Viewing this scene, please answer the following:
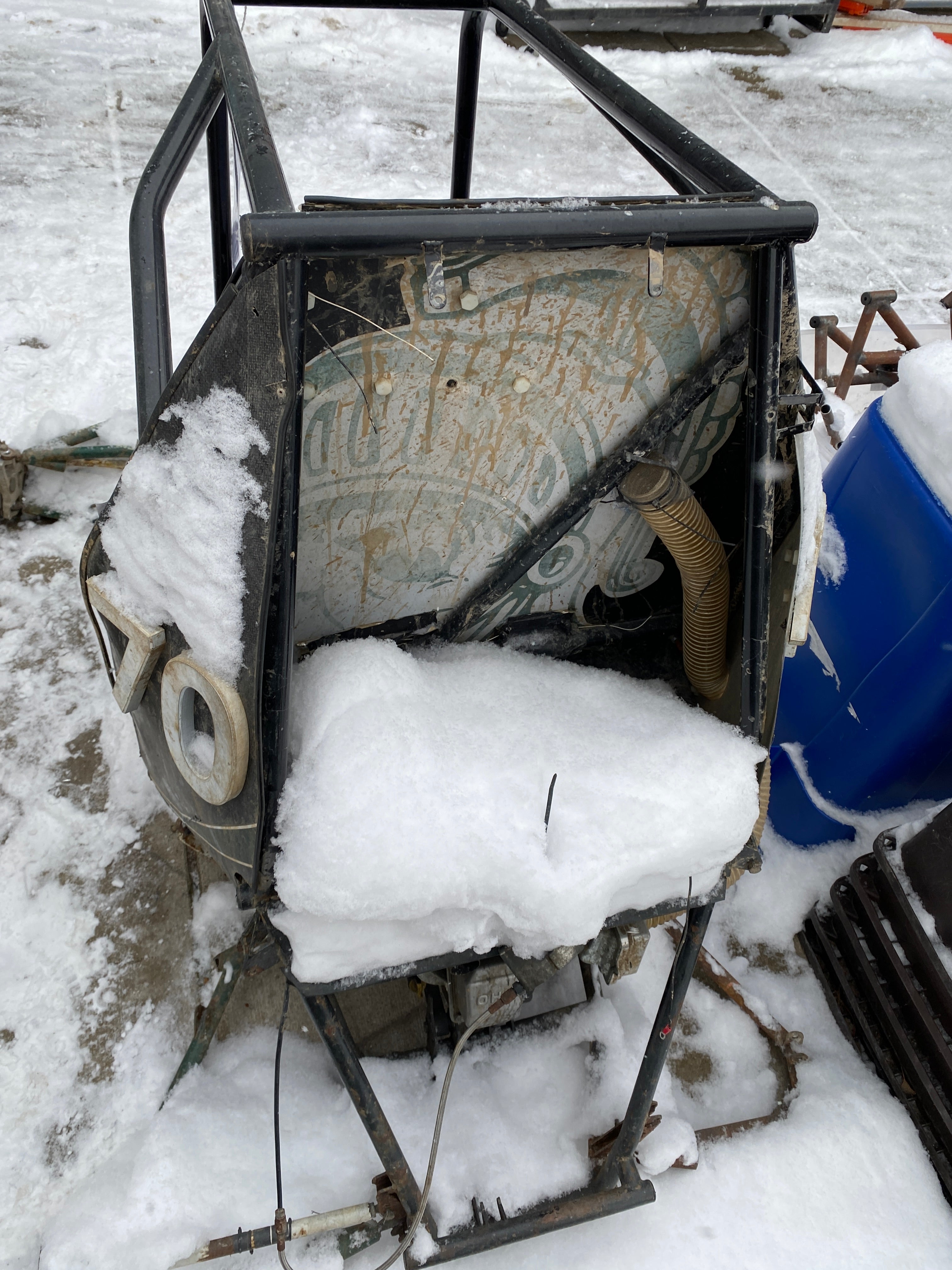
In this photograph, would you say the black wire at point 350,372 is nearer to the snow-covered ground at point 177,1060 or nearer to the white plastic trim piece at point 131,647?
the white plastic trim piece at point 131,647

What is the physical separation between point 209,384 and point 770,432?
0.87 m

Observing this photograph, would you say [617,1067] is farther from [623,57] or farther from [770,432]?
[623,57]

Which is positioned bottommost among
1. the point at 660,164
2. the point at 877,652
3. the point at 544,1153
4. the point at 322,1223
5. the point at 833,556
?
the point at 544,1153

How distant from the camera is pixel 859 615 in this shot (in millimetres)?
2172

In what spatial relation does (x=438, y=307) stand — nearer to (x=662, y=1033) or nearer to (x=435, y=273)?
(x=435, y=273)

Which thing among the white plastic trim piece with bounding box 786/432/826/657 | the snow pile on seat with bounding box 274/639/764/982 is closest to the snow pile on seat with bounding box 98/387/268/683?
the snow pile on seat with bounding box 274/639/764/982

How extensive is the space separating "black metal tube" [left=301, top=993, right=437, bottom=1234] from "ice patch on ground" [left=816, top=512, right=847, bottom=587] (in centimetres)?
159

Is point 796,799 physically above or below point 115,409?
below

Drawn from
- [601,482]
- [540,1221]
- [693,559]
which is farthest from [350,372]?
[540,1221]

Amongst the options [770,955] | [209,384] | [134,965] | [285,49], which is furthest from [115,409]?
[285,49]

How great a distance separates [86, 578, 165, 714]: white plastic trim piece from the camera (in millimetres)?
1439

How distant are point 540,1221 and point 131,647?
1.38 m

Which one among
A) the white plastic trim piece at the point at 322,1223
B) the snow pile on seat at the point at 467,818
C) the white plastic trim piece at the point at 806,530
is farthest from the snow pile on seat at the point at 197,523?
the white plastic trim piece at the point at 322,1223

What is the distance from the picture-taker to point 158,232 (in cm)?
171
